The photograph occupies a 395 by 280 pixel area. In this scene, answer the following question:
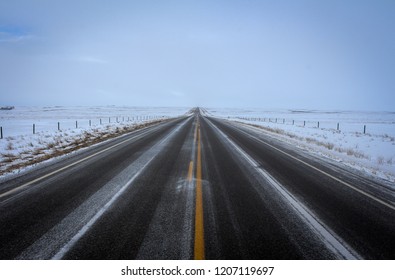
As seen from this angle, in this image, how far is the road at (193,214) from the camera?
3.65 m

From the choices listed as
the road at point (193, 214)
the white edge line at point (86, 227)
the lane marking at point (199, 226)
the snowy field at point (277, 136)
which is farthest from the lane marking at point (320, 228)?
the snowy field at point (277, 136)

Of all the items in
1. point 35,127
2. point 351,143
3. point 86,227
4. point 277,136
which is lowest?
point 35,127

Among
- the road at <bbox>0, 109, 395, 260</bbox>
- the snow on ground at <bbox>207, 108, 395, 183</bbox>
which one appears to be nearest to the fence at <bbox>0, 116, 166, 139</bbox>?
the road at <bbox>0, 109, 395, 260</bbox>

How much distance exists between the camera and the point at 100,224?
434cm

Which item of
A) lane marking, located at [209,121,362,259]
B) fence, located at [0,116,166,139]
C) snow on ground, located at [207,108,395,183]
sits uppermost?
snow on ground, located at [207,108,395,183]

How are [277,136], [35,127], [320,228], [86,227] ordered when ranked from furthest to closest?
1. [35,127]
2. [277,136]
3. [320,228]
4. [86,227]

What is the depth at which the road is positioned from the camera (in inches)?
144

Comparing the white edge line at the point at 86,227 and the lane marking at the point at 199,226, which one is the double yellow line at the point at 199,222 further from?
the white edge line at the point at 86,227

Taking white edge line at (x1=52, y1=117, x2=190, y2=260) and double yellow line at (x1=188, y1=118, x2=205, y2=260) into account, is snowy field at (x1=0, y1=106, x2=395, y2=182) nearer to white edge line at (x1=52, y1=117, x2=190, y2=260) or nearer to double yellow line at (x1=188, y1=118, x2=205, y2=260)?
white edge line at (x1=52, y1=117, x2=190, y2=260)

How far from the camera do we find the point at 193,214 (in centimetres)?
480

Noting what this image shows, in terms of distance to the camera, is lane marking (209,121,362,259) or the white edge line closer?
the white edge line

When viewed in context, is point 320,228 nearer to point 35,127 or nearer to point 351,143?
point 351,143

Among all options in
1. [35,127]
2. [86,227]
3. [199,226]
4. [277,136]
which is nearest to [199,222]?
[199,226]
